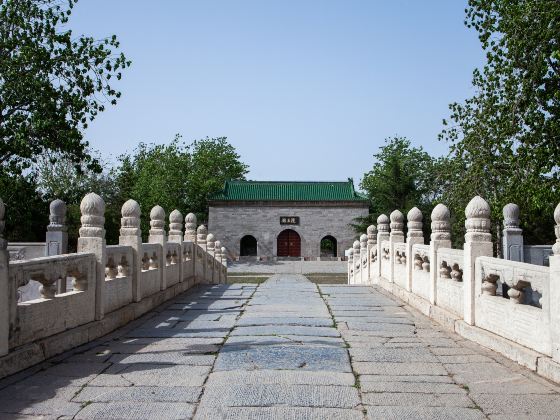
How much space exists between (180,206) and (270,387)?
112 ft

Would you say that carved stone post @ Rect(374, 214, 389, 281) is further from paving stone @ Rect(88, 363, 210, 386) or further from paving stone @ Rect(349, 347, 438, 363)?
paving stone @ Rect(88, 363, 210, 386)

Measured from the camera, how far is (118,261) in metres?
7.07

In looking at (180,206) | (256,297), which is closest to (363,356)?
(256,297)

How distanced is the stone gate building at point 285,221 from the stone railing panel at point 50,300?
32.2m

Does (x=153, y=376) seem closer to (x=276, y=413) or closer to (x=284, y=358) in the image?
(x=284, y=358)

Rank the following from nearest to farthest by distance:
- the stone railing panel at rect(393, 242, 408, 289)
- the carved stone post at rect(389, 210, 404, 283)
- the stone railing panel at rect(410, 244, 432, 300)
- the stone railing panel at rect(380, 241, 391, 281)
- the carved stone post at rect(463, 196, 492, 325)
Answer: the carved stone post at rect(463, 196, 492, 325) → the stone railing panel at rect(410, 244, 432, 300) → the stone railing panel at rect(393, 242, 408, 289) → the carved stone post at rect(389, 210, 404, 283) → the stone railing panel at rect(380, 241, 391, 281)

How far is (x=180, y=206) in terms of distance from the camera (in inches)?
1485

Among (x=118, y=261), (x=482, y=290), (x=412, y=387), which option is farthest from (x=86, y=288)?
(x=482, y=290)

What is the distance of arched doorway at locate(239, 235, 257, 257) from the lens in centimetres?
3931

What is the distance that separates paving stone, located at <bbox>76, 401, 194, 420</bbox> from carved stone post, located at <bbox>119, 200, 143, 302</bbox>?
3.94 metres

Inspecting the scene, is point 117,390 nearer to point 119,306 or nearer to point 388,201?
point 119,306

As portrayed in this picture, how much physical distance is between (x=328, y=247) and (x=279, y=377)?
36.4 metres

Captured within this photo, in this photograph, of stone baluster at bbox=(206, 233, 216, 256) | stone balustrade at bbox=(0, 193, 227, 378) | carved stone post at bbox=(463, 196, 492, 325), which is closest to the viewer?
stone balustrade at bbox=(0, 193, 227, 378)

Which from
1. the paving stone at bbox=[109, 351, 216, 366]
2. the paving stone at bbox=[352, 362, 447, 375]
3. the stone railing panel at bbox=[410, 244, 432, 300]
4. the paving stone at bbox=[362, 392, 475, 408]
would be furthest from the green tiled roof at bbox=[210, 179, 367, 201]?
the paving stone at bbox=[362, 392, 475, 408]
